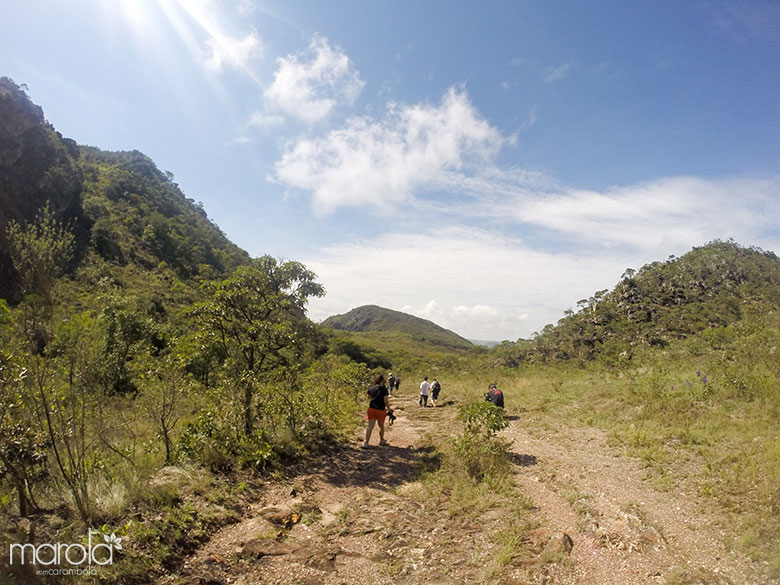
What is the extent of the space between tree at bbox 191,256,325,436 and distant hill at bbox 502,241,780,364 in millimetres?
22694

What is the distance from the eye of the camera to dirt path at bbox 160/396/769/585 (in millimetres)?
4344

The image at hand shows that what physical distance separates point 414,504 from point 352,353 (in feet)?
200

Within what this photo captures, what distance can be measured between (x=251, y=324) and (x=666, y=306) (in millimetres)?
41154

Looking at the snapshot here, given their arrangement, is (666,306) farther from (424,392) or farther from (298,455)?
(298,455)

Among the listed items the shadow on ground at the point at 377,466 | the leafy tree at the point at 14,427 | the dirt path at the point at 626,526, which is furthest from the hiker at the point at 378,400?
the leafy tree at the point at 14,427

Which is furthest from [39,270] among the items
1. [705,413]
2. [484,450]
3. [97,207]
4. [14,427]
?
[97,207]

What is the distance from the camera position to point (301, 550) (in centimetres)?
496

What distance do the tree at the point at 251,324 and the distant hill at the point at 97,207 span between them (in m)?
37.4

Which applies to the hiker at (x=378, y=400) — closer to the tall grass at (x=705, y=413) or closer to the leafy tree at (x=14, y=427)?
the tall grass at (x=705, y=413)

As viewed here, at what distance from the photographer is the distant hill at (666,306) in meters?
29.2

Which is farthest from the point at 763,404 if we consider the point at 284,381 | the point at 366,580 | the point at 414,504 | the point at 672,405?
the point at 284,381

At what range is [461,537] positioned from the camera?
17.3ft

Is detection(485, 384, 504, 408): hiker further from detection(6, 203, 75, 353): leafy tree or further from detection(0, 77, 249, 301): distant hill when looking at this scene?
detection(0, 77, 249, 301): distant hill

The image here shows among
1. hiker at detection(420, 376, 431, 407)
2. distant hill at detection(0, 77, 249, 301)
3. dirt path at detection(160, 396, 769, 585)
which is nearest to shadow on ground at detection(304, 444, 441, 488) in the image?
dirt path at detection(160, 396, 769, 585)
